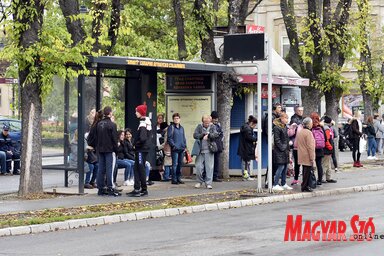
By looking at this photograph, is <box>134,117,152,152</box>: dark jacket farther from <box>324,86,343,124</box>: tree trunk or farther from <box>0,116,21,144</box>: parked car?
<box>324,86,343,124</box>: tree trunk

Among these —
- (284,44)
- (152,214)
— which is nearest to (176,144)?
(152,214)

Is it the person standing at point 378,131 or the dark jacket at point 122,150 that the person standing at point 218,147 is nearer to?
the dark jacket at point 122,150

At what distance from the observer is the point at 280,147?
21484 mm

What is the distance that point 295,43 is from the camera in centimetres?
2994

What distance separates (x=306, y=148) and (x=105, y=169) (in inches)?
193

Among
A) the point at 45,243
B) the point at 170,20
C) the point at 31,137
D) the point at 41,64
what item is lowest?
the point at 45,243

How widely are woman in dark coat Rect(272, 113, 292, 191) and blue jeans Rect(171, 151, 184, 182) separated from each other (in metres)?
2.70

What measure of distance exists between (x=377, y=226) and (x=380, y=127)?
2431cm

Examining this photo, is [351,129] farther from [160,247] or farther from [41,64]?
[160,247]

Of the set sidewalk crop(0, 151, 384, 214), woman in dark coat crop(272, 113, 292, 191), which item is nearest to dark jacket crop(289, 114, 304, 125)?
sidewalk crop(0, 151, 384, 214)

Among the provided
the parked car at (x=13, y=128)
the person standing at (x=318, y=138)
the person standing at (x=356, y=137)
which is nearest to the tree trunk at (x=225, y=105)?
the person standing at (x=318, y=138)

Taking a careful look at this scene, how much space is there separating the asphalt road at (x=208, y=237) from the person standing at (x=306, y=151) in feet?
9.33

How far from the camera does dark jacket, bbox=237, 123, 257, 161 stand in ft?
79.3

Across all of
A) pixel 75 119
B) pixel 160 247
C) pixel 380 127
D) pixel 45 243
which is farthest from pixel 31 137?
pixel 380 127
